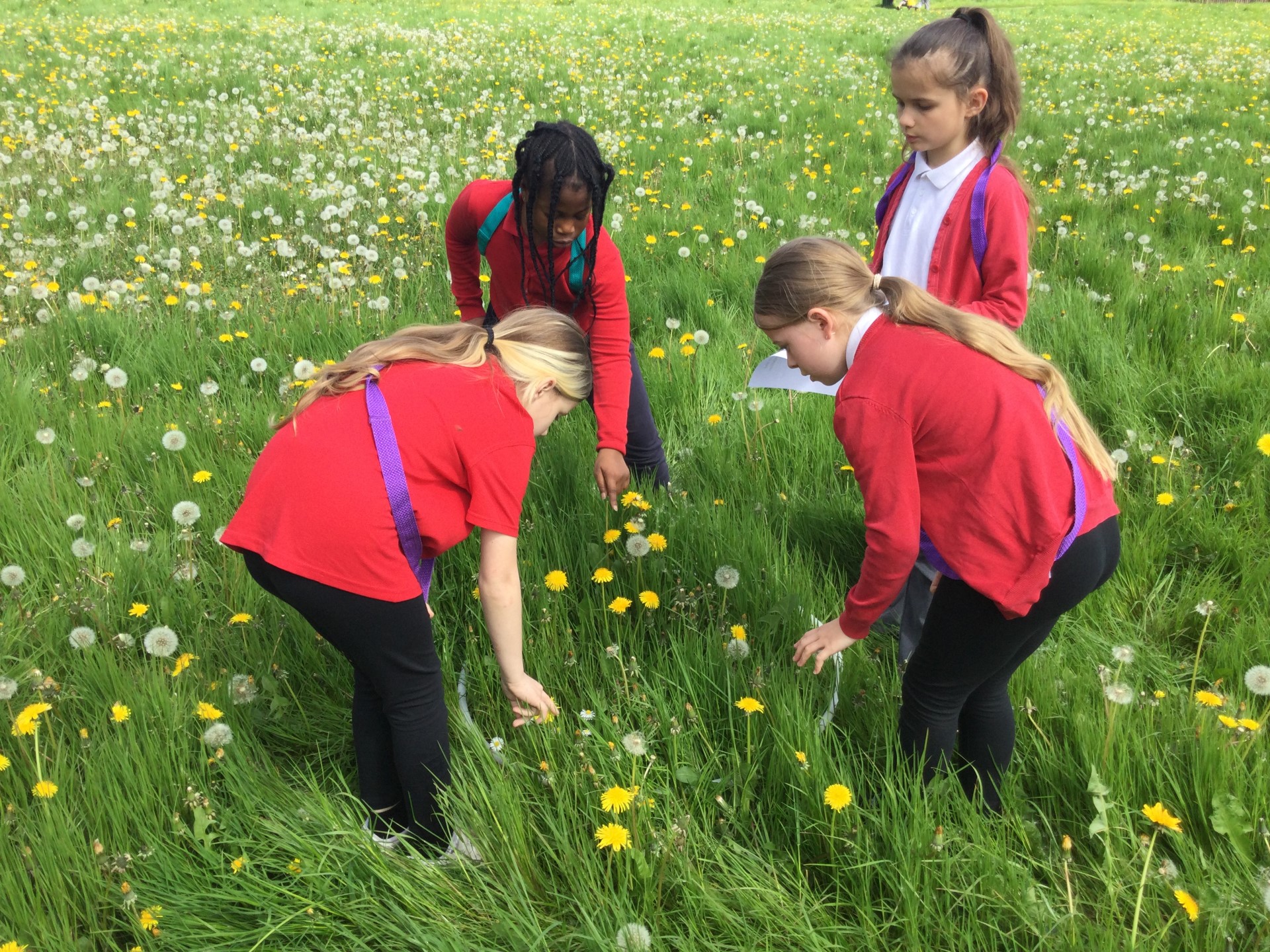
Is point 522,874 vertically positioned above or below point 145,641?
below

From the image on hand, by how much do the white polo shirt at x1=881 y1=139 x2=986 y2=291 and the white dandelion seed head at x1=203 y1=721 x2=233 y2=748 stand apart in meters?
2.17

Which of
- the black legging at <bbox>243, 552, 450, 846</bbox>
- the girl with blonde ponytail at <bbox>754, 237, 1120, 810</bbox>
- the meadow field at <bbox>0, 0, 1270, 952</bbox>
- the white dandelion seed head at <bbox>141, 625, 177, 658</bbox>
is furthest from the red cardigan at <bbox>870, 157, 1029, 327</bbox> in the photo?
the white dandelion seed head at <bbox>141, 625, 177, 658</bbox>

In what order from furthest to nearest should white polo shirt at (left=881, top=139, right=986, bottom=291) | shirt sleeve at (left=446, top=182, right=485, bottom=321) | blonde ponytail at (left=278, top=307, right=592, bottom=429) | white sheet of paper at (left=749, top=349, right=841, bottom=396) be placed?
shirt sleeve at (left=446, top=182, right=485, bottom=321) → white polo shirt at (left=881, top=139, right=986, bottom=291) → white sheet of paper at (left=749, top=349, right=841, bottom=396) → blonde ponytail at (left=278, top=307, right=592, bottom=429)

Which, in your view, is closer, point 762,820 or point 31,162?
point 762,820

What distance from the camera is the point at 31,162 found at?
673 centimetres

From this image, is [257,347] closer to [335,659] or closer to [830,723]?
[335,659]

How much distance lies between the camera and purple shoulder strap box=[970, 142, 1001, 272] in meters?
2.47

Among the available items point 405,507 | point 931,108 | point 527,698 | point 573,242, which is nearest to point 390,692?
point 527,698

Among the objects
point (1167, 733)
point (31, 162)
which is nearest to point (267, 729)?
point (1167, 733)

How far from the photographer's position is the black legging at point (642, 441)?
3.32 metres

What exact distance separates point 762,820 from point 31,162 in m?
7.63

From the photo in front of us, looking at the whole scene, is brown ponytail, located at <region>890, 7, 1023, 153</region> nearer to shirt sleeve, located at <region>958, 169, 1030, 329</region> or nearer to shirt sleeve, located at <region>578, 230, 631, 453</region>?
shirt sleeve, located at <region>958, 169, 1030, 329</region>

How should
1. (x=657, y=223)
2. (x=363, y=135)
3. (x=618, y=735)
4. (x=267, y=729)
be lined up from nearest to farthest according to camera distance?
(x=618, y=735) < (x=267, y=729) < (x=657, y=223) < (x=363, y=135)

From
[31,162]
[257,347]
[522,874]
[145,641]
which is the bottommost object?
[522,874]
